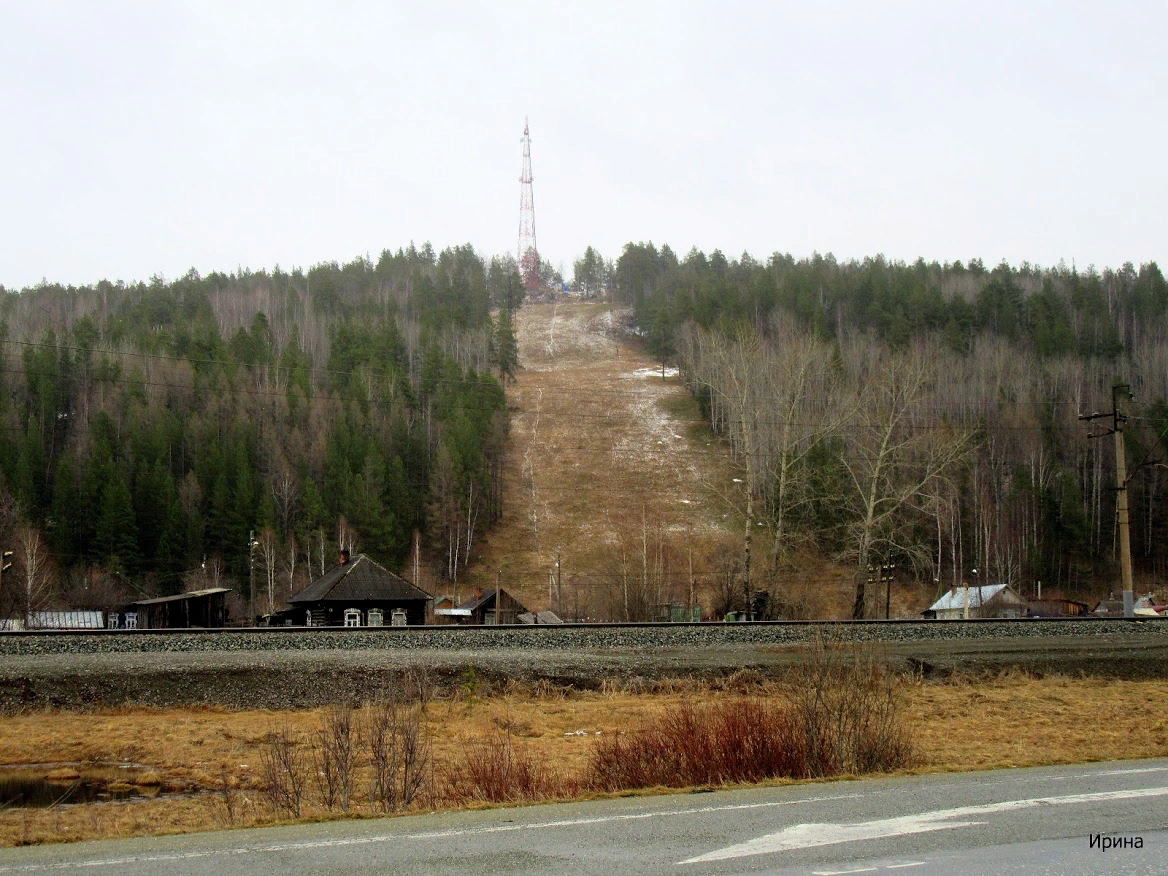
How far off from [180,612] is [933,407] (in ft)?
224

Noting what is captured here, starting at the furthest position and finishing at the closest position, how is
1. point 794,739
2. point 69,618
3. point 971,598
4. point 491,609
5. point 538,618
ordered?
point 491,609 < point 971,598 < point 69,618 < point 538,618 < point 794,739

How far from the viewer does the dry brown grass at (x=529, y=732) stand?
14195mm

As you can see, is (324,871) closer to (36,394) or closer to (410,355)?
(36,394)

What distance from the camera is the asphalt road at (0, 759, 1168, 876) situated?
271 inches

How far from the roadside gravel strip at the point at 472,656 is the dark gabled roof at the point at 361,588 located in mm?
20281

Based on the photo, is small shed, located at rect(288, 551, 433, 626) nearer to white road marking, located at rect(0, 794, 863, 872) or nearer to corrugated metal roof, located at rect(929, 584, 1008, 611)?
corrugated metal roof, located at rect(929, 584, 1008, 611)

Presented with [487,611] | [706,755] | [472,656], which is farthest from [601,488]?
[706,755]

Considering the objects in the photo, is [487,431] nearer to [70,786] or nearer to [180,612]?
[180,612]

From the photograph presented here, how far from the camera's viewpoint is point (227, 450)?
7950 cm

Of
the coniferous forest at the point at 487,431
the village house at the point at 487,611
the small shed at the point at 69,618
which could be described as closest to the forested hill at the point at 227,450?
the coniferous forest at the point at 487,431

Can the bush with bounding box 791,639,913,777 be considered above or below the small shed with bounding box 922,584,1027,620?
above

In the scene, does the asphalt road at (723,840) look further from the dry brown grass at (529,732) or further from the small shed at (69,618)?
the small shed at (69,618)

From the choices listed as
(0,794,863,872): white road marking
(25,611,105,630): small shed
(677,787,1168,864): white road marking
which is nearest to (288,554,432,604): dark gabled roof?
(25,611,105,630): small shed

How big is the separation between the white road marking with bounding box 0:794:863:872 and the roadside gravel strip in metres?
13.4
